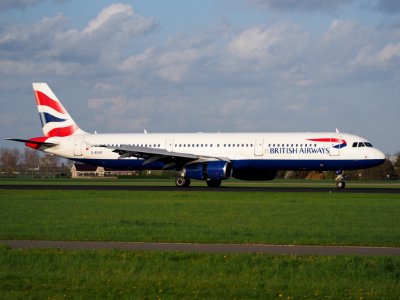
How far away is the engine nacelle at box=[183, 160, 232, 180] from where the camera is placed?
55500 millimetres

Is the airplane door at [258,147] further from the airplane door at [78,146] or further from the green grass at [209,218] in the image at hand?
the airplane door at [78,146]

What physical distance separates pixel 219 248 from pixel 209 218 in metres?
9.67

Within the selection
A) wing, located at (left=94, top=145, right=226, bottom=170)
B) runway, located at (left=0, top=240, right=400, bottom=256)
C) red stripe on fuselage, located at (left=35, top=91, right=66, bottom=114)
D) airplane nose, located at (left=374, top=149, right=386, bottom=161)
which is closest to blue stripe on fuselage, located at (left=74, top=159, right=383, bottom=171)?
airplane nose, located at (left=374, top=149, right=386, bottom=161)

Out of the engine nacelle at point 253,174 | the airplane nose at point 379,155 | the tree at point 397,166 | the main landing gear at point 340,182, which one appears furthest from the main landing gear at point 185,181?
the tree at point 397,166

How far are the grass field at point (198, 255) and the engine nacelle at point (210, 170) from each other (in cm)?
1403

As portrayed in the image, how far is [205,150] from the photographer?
197 feet

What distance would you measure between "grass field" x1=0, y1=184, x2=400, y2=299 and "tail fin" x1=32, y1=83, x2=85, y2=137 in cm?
2471

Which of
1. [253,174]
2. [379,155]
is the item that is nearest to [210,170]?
[253,174]

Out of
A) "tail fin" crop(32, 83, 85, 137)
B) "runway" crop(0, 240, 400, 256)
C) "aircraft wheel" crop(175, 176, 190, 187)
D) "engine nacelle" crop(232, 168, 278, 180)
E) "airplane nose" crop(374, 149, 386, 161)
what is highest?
"tail fin" crop(32, 83, 85, 137)

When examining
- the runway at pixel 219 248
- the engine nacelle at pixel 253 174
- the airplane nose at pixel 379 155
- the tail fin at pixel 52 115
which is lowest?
the runway at pixel 219 248

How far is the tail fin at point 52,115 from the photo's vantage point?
65.8m

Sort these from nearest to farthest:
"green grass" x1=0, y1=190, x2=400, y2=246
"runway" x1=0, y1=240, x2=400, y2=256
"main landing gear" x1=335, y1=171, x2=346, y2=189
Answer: "runway" x1=0, y1=240, x2=400, y2=256 → "green grass" x1=0, y1=190, x2=400, y2=246 → "main landing gear" x1=335, y1=171, x2=346, y2=189

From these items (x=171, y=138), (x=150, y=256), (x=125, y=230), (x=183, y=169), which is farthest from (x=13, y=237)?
(x=171, y=138)

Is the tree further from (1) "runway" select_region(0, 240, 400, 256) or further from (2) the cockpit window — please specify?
(1) "runway" select_region(0, 240, 400, 256)
